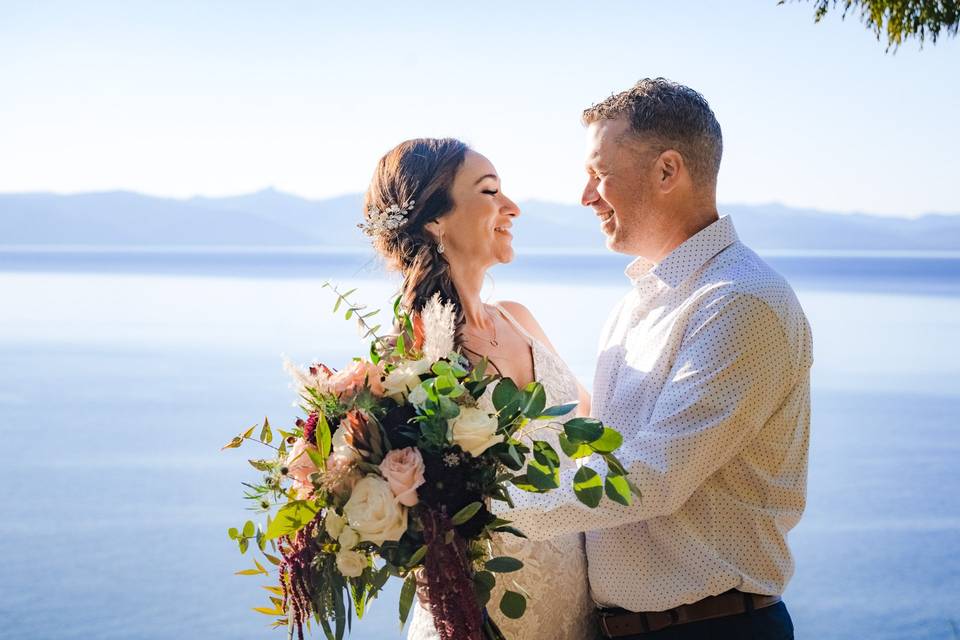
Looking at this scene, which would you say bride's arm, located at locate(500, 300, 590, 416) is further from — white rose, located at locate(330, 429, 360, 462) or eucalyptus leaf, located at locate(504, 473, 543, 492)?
white rose, located at locate(330, 429, 360, 462)

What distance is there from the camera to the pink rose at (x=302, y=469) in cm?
205

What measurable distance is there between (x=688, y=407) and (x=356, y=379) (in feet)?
2.33

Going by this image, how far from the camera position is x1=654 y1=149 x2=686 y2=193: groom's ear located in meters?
2.60

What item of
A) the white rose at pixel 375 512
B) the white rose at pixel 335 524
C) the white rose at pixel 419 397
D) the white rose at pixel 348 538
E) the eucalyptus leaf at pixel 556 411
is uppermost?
the white rose at pixel 419 397

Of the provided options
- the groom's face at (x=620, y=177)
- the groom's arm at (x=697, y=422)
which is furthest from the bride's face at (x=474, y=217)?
the groom's arm at (x=697, y=422)

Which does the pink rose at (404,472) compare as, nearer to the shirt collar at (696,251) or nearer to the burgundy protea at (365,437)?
the burgundy protea at (365,437)

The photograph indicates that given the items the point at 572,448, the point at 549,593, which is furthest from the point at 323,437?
the point at 549,593

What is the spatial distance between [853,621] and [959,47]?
51.4m

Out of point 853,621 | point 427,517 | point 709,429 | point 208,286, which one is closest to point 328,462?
point 427,517

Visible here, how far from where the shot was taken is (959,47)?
51906 mm

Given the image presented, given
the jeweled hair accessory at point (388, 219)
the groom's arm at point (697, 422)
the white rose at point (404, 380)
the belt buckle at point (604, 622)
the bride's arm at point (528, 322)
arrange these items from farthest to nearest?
the bride's arm at point (528, 322)
the jeweled hair accessory at point (388, 219)
the belt buckle at point (604, 622)
the groom's arm at point (697, 422)
the white rose at point (404, 380)

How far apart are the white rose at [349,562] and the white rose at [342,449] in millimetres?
180

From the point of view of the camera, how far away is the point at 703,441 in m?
2.26

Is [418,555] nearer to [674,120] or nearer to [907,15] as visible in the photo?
[674,120]
